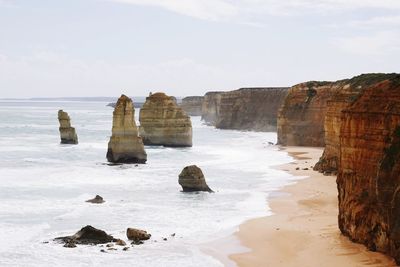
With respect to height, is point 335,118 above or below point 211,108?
above

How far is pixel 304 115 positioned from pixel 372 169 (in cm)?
5389

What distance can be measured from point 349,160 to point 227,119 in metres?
105

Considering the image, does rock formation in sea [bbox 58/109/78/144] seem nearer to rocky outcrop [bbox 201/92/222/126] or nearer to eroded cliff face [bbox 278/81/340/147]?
eroded cliff face [bbox 278/81/340/147]

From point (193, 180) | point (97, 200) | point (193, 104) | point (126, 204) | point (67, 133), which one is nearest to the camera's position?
point (126, 204)

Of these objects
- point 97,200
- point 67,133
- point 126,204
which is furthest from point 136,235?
point 67,133

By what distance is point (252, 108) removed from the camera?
406ft

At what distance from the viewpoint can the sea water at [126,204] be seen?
2397 centimetres

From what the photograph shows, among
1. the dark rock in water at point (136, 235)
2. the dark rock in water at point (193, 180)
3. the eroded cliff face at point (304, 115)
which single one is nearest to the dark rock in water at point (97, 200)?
the dark rock in water at point (193, 180)

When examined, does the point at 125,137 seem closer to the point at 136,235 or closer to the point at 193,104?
the point at 136,235

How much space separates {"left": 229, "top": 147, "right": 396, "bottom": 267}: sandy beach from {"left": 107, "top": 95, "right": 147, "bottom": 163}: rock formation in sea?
1961 cm

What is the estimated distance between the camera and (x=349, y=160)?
2425 centimetres

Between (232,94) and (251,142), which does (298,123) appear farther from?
(232,94)

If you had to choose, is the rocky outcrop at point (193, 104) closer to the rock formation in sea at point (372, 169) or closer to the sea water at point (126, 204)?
the sea water at point (126, 204)

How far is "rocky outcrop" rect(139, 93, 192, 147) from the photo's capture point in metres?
74.1
